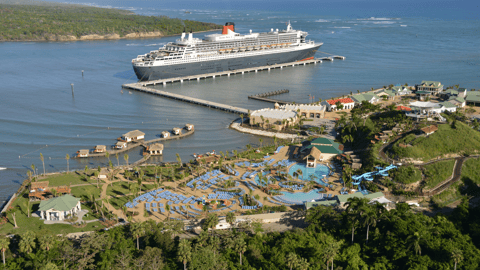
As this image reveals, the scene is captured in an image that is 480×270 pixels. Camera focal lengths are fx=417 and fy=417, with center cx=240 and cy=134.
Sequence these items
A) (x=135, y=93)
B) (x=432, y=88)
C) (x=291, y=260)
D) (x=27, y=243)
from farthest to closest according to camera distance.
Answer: (x=135, y=93) < (x=432, y=88) < (x=27, y=243) < (x=291, y=260)

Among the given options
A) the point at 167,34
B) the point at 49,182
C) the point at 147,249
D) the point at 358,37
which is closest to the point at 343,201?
the point at 147,249

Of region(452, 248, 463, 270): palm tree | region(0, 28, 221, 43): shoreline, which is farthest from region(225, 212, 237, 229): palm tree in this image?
region(0, 28, 221, 43): shoreline

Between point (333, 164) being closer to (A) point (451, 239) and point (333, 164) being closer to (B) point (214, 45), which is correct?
(A) point (451, 239)

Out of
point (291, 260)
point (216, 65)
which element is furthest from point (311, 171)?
point (216, 65)

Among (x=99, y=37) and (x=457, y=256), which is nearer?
(x=457, y=256)

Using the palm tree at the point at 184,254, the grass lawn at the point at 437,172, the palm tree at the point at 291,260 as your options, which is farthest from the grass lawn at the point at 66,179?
the grass lawn at the point at 437,172

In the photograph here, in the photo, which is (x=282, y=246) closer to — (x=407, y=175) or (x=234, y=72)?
(x=407, y=175)

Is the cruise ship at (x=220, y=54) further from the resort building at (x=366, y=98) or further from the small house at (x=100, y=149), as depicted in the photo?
the resort building at (x=366, y=98)
